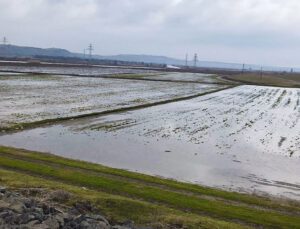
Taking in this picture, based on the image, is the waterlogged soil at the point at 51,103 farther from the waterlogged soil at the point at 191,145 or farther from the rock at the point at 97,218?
the rock at the point at 97,218

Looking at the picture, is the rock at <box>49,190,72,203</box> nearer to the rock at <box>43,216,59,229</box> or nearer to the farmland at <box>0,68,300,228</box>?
the farmland at <box>0,68,300,228</box>

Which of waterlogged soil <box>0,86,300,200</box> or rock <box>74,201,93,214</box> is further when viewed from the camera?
waterlogged soil <box>0,86,300,200</box>

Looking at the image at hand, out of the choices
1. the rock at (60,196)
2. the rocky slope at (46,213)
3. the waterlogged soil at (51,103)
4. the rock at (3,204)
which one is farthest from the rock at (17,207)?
the waterlogged soil at (51,103)

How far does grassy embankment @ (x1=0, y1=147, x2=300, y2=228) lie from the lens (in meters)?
14.3

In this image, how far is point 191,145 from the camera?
2934cm

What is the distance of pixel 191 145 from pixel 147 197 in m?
13.0

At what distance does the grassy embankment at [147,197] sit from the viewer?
14.3m

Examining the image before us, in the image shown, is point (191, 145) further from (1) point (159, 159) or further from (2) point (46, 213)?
(2) point (46, 213)

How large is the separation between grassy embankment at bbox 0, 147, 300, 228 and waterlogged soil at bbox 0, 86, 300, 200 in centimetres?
238

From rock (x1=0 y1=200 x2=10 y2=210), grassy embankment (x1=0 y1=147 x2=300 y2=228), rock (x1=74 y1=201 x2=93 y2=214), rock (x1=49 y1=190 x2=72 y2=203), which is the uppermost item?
rock (x1=0 y1=200 x2=10 y2=210)

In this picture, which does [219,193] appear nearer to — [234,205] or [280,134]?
[234,205]

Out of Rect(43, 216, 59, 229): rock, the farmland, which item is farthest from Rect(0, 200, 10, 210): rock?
the farmland

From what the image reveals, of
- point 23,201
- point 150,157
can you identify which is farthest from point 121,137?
point 23,201

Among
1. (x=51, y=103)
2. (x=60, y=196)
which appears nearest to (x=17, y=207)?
(x=60, y=196)
